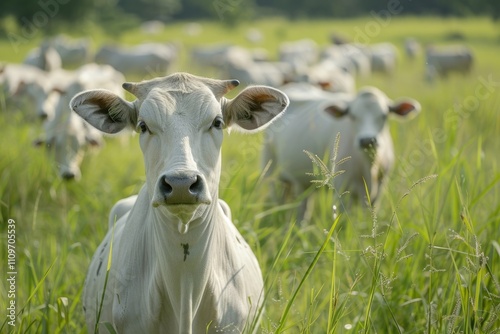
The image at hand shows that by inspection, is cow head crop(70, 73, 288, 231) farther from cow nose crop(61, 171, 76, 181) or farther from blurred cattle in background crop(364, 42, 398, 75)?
blurred cattle in background crop(364, 42, 398, 75)

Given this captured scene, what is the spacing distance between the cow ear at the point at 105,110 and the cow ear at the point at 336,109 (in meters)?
3.99

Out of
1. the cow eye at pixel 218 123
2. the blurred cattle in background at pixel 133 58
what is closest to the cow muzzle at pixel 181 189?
the cow eye at pixel 218 123

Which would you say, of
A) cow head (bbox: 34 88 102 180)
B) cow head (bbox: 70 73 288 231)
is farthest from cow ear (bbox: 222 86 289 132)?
cow head (bbox: 34 88 102 180)

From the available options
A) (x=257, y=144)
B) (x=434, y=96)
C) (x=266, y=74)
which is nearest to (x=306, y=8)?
(x=266, y=74)

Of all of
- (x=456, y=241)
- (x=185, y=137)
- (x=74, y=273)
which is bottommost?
(x=74, y=273)

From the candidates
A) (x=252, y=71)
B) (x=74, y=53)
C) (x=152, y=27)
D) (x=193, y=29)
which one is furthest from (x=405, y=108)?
(x=152, y=27)

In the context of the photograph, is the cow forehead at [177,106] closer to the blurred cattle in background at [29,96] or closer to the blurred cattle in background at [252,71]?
the blurred cattle in background at [29,96]

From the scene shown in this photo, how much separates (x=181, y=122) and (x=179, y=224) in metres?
0.40

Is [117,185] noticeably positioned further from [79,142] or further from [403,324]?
[403,324]

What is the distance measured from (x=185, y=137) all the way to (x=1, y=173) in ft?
13.5

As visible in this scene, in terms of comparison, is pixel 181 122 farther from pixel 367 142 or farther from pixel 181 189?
pixel 367 142

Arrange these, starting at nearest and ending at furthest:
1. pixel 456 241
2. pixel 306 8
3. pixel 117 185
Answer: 1. pixel 456 241
2. pixel 117 185
3. pixel 306 8

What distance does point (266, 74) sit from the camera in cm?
2405

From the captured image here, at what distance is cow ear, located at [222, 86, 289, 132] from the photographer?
10.5 ft
